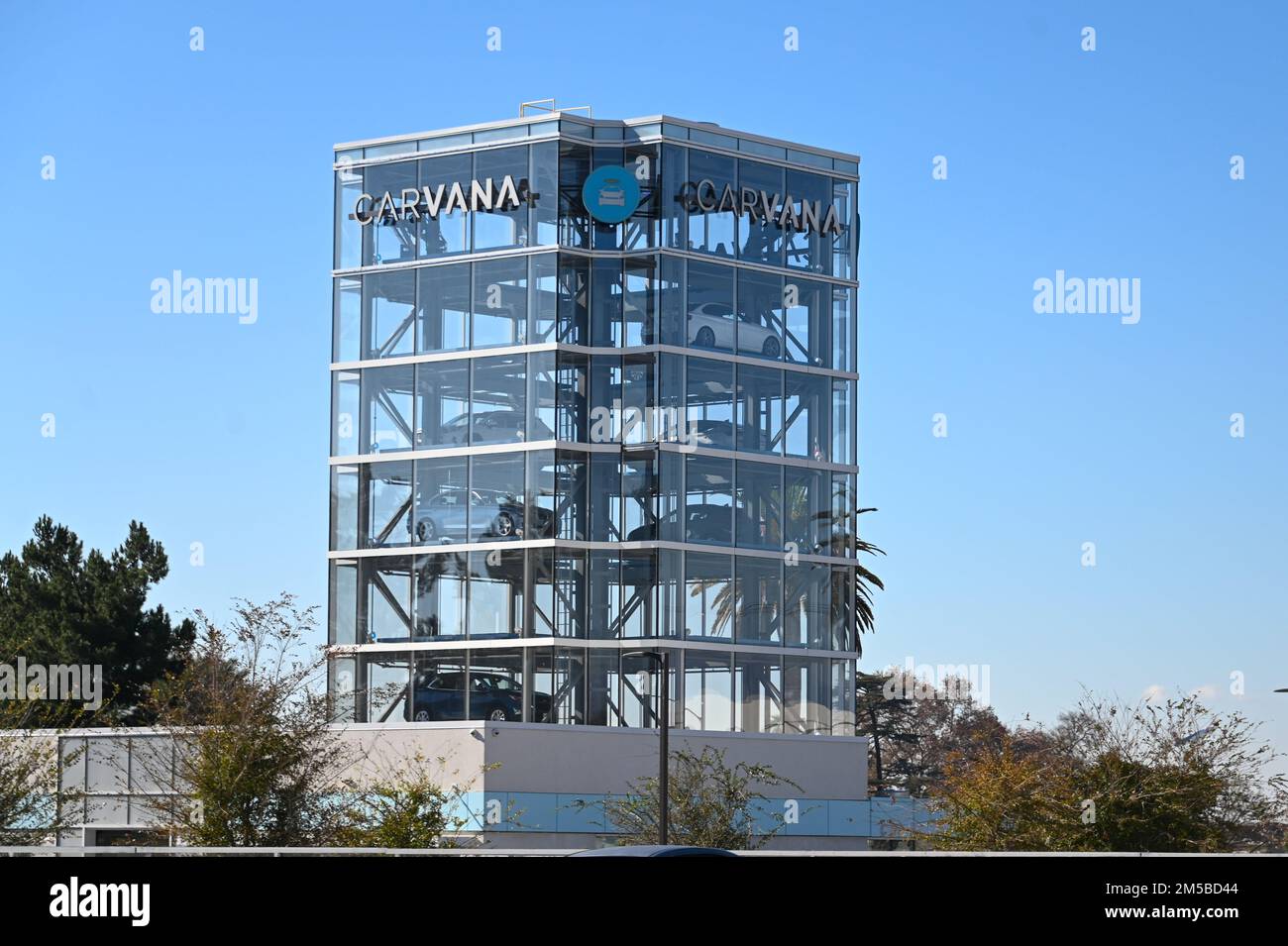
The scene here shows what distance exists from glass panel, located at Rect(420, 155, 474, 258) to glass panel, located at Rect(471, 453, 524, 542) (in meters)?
7.84

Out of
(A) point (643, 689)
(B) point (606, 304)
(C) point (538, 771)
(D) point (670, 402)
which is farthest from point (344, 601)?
(B) point (606, 304)

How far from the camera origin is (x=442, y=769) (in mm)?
56906

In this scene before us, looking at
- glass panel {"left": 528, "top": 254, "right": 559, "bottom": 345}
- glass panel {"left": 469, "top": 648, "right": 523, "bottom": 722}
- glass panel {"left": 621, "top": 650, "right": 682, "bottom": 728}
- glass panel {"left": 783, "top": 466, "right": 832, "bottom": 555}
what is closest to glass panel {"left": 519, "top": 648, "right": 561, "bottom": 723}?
glass panel {"left": 469, "top": 648, "right": 523, "bottom": 722}

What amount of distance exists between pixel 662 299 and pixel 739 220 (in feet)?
14.3

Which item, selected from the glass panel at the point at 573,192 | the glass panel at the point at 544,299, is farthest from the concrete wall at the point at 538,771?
the glass panel at the point at 573,192

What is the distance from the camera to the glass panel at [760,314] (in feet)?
224

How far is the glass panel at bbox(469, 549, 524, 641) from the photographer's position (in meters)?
65.7

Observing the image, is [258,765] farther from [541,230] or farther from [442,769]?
[541,230]

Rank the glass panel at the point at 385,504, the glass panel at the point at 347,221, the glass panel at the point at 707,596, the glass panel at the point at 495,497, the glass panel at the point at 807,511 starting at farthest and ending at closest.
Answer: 1. the glass panel at the point at 347,221
2. the glass panel at the point at 807,511
3. the glass panel at the point at 385,504
4. the glass panel at the point at 707,596
5. the glass panel at the point at 495,497

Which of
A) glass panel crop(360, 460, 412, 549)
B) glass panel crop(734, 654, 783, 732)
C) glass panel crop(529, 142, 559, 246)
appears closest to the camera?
glass panel crop(734, 654, 783, 732)

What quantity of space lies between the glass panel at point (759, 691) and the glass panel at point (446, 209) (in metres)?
18.0

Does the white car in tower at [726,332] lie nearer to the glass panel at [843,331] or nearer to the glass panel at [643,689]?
the glass panel at [843,331]

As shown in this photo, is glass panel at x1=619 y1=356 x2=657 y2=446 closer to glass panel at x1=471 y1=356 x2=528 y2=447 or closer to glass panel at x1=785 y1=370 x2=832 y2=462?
glass panel at x1=471 y1=356 x2=528 y2=447
